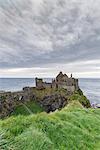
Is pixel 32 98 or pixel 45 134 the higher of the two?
pixel 45 134

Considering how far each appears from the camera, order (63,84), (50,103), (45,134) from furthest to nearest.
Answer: (63,84) < (50,103) < (45,134)

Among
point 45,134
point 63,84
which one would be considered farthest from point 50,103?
point 45,134

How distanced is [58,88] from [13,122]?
2544 inches

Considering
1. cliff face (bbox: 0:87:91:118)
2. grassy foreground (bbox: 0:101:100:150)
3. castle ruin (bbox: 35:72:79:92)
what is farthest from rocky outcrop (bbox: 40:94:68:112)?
grassy foreground (bbox: 0:101:100:150)

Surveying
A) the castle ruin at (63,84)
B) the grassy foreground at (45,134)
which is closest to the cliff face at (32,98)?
the castle ruin at (63,84)

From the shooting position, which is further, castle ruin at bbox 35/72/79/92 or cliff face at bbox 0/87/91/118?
castle ruin at bbox 35/72/79/92

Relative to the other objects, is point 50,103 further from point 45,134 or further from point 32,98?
point 45,134

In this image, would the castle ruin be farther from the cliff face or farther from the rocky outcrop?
the rocky outcrop

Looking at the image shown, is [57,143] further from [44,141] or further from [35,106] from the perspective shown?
[35,106]

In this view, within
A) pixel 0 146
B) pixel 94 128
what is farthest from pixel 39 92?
pixel 0 146

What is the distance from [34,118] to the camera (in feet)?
34.7

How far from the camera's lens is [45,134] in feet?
31.8

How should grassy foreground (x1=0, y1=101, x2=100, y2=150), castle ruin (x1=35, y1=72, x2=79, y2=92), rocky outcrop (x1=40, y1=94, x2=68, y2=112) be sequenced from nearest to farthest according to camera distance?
grassy foreground (x1=0, y1=101, x2=100, y2=150) → rocky outcrop (x1=40, y1=94, x2=68, y2=112) → castle ruin (x1=35, y1=72, x2=79, y2=92)

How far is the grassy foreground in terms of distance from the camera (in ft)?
28.3
